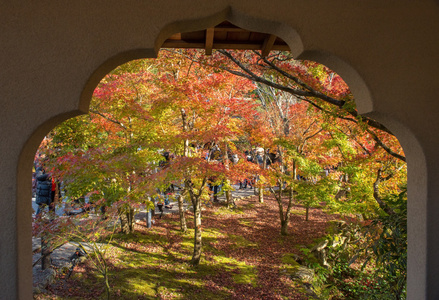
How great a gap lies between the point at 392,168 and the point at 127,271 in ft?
20.0

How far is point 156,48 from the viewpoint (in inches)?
64.9

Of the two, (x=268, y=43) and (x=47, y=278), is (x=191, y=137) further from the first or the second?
(x=268, y=43)

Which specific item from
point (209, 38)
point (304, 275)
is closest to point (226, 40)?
point (209, 38)

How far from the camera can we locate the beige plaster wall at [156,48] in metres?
1.55

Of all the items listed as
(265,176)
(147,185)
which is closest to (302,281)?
(265,176)

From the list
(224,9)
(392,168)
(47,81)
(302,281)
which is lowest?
(302,281)

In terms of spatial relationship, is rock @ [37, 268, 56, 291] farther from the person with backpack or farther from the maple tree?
the maple tree

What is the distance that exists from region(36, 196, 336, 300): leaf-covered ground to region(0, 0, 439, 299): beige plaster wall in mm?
4510

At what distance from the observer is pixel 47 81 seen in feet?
5.11

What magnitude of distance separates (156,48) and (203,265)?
6.72 metres

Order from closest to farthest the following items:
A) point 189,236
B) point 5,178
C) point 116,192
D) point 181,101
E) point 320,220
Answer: point 5,178 → point 116,192 → point 181,101 → point 189,236 → point 320,220

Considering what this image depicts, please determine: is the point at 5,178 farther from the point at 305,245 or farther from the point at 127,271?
the point at 305,245

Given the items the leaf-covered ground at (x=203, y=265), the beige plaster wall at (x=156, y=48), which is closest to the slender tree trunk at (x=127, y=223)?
the leaf-covered ground at (x=203, y=265)

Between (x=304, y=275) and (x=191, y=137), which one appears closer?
(x=191, y=137)
